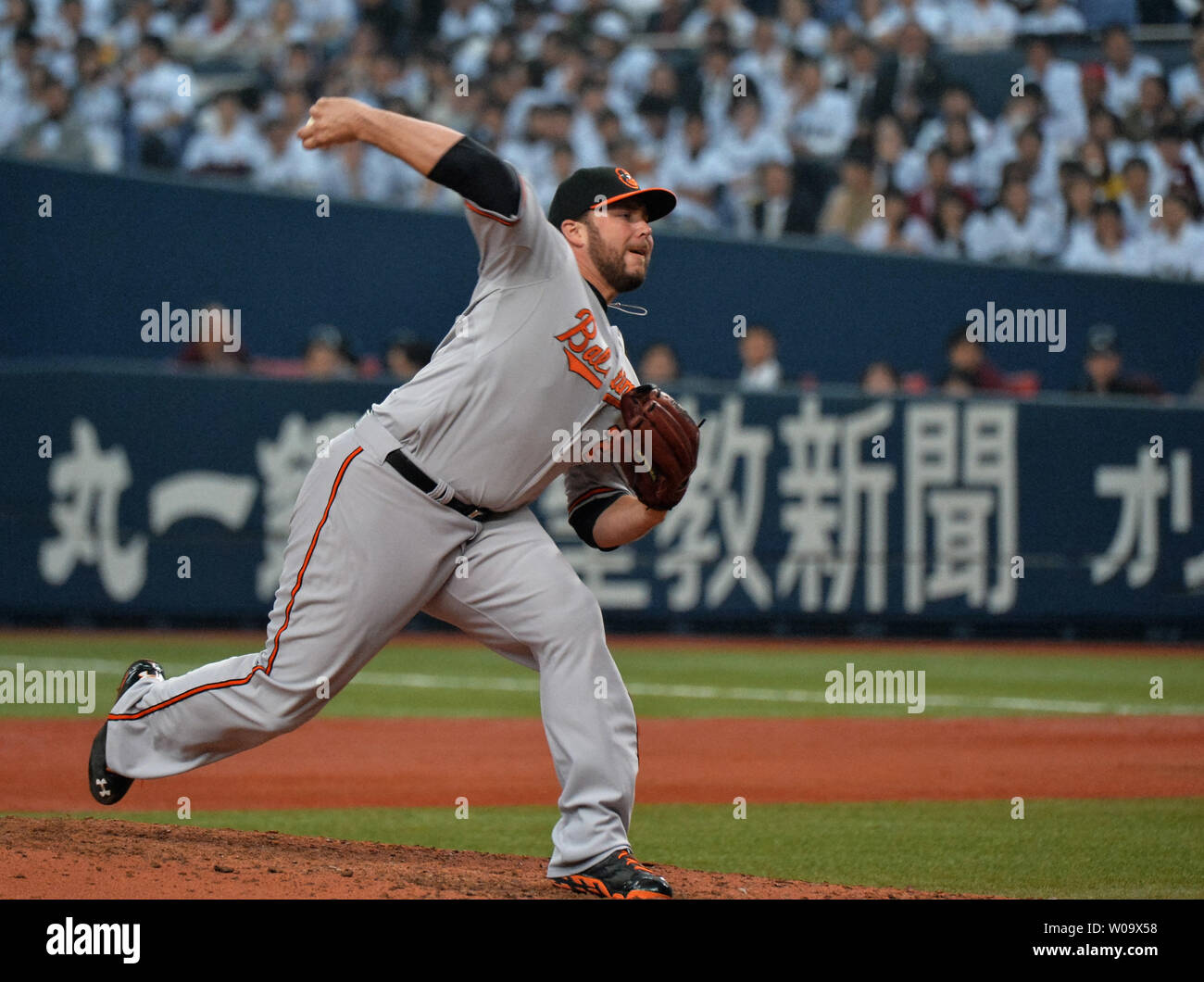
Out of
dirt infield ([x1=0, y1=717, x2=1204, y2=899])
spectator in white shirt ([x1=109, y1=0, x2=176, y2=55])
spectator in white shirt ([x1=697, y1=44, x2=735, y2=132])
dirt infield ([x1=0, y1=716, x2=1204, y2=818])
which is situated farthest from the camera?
spectator in white shirt ([x1=109, y1=0, x2=176, y2=55])

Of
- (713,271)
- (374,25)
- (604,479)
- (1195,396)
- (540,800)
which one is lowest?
(540,800)

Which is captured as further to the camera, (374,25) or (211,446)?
(374,25)

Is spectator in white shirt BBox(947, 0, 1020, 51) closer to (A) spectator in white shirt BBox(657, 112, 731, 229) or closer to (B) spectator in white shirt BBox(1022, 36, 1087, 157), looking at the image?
(B) spectator in white shirt BBox(1022, 36, 1087, 157)

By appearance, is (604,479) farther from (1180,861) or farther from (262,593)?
(262,593)

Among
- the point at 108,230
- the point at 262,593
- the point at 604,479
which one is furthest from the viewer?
the point at 108,230

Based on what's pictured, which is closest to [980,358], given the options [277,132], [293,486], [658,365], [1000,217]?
[1000,217]

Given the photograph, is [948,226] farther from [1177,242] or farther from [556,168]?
[556,168]

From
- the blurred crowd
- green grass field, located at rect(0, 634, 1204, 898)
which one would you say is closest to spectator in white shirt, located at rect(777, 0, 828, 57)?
the blurred crowd
